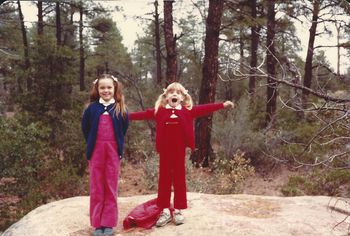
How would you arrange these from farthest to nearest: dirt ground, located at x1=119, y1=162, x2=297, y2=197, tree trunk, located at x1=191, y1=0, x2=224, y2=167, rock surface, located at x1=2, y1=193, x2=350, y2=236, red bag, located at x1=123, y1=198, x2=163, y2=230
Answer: tree trunk, located at x1=191, y1=0, x2=224, y2=167
dirt ground, located at x1=119, y1=162, x2=297, y2=197
red bag, located at x1=123, y1=198, x2=163, y2=230
rock surface, located at x1=2, y1=193, x2=350, y2=236

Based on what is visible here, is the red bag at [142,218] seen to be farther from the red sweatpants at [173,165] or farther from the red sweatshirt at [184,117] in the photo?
the red sweatshirt at [184,117]

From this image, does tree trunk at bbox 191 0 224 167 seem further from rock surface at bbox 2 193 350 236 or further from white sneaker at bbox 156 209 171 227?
white sneaker at bbox 156 209 171 227

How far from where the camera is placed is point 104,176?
180 inches

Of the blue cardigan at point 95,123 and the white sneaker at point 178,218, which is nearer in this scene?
the blue cardigan at point 95,123

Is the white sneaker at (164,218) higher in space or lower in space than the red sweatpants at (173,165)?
lower

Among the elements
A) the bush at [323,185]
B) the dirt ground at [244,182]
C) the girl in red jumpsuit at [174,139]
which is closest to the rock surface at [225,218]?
the girl in red jumpsuit at [174,139]

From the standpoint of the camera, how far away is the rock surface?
183 inches

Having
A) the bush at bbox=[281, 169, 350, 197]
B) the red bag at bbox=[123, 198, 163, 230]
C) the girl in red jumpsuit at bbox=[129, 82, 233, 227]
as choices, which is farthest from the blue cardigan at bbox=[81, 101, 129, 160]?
the bush at bbox=[281, 169, 350, 197]

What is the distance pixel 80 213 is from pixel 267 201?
2.54m

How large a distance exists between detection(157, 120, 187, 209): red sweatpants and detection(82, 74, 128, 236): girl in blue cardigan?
530 millimetres

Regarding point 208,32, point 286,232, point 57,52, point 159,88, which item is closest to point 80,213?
point 286,232

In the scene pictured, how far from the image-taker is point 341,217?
17.6 feet

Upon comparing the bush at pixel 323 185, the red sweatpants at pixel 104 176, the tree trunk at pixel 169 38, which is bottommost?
the bush at pixel 323 185

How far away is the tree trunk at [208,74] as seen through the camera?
980 centimetres
